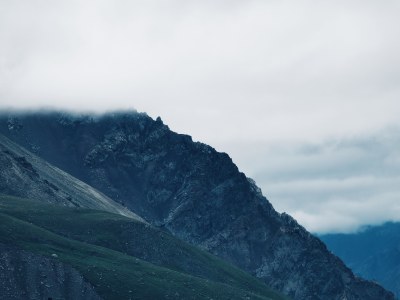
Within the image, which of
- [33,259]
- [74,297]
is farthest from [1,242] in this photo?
[74,297]

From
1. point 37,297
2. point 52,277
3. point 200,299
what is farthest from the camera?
point 200,299

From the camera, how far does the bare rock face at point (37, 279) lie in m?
165

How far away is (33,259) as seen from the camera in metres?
182

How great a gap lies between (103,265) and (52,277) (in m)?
23.5

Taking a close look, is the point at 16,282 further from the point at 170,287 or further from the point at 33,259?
the point at 170,287

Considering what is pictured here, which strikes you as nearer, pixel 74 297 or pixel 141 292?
pixel 74 297

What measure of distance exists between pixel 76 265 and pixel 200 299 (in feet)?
101

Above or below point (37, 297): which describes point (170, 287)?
above

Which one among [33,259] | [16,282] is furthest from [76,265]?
[16,282]

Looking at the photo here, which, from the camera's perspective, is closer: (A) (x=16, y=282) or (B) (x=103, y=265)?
(A) (x=16, y=282)

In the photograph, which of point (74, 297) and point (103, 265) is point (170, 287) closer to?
point (103, 265)

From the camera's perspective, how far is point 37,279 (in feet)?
567

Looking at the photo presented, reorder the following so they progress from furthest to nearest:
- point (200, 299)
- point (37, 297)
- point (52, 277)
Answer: point (200, 299) → point (52, 277) → point (37, 297)

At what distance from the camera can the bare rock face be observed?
165375 millimetres
